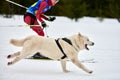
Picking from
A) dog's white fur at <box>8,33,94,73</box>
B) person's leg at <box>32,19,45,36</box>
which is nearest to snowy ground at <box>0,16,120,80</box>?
dog's white fur at <box>8,33,94,73</box>

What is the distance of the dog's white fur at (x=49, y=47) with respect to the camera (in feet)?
8.40

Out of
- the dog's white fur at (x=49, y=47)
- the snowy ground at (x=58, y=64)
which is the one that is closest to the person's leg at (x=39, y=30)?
the snowy ground at (x=58, y=64)

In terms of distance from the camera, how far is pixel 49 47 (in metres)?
2.62

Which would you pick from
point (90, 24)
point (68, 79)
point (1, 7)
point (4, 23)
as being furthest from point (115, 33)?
point (68, 79)

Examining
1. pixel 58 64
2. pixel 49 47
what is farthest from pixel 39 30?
pixel 49 47

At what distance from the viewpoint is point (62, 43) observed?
2.66 m

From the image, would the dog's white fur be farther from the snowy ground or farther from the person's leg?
the person's leg

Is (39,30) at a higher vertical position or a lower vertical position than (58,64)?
higher

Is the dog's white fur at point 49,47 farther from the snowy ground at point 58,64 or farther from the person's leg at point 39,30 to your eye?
the person's leg at point 39,30

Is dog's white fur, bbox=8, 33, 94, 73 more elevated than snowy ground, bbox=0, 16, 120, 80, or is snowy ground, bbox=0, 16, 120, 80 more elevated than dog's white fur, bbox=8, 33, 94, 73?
dog's white fur, bbox=8, 33, 94, 73

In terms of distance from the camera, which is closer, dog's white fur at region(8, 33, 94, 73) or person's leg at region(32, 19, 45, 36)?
dog's white fur at region(8, 33, 94, 73)

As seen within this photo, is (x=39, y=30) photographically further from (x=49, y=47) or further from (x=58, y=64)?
(x=49, y=47)

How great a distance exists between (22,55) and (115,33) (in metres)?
2.00

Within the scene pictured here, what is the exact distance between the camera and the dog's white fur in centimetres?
256
